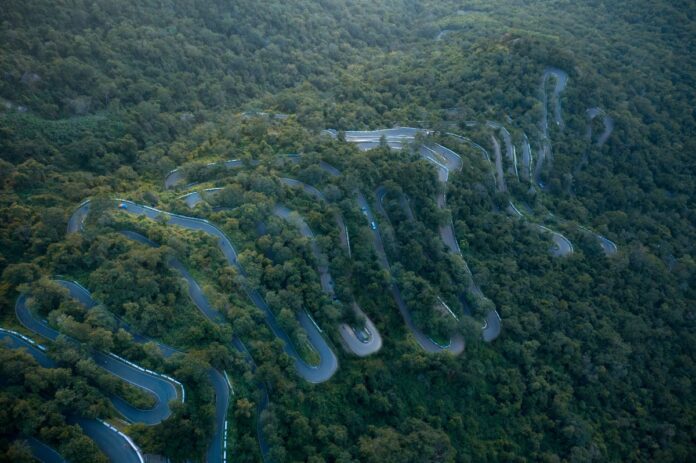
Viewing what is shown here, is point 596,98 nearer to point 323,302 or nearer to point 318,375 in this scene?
point 323,302

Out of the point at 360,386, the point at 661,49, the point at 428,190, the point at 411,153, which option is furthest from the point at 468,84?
the point at 360,386

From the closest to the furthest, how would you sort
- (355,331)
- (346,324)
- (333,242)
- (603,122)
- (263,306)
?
1. (263,306)
2. (355,331)
3. (346,324)
4. (333,242)
5. (603,122)

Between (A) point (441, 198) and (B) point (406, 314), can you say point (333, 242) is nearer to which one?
(B) point (406, 314)

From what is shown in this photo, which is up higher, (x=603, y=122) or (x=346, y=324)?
(x=603, y=122)

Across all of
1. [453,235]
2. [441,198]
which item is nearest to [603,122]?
[441,198]

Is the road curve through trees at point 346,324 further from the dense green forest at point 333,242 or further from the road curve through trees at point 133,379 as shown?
the road curve through trees at point 133,379

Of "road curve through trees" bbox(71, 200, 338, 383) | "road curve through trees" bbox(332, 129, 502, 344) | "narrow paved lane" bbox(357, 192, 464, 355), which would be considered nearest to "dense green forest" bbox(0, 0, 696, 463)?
"road curve through trees" bbox(71, 200, 338, 383)
